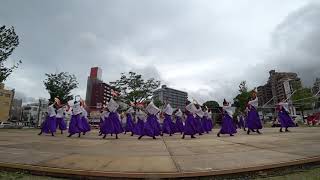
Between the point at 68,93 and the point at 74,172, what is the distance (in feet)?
159

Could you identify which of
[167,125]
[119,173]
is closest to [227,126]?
[167,125]

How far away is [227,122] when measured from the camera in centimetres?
1466

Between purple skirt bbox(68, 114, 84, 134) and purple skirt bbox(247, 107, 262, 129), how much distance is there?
404 inches

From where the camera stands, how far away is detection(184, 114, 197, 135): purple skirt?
13.8m

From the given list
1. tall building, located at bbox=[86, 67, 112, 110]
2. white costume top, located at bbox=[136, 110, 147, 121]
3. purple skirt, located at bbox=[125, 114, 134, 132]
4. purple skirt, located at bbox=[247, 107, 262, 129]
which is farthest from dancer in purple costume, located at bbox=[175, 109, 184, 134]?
tall building, located at bbox=[86, 67, 112, 110]

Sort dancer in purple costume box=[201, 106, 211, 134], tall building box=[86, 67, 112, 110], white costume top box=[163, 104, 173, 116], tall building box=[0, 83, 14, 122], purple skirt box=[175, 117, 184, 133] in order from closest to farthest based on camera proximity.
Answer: white costume top box=[163, 104, 173, 116] → purple skirt box=[175, 117, 184, 133] → dancer in purple costume box=[201, 106, 211, 134] → tall building box=[0, 83, 14, 122] → tall building box=[86, 67, 112, 110]

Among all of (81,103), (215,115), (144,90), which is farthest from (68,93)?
(81,103)

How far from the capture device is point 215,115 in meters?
45.9

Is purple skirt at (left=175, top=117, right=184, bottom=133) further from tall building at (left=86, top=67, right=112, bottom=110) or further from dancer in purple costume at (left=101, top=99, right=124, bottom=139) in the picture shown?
tall building at (left=86, top=67, right=112, bottom=110)

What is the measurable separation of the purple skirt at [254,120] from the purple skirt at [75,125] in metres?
10.3

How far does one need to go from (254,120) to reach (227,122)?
5.04 ft

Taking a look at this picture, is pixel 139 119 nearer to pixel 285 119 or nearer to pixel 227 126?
pixel 227 126

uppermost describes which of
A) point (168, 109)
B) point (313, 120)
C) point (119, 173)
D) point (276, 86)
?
point (276, 86)

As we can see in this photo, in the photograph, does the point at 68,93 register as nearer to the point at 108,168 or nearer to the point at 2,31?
the point at 2,31
